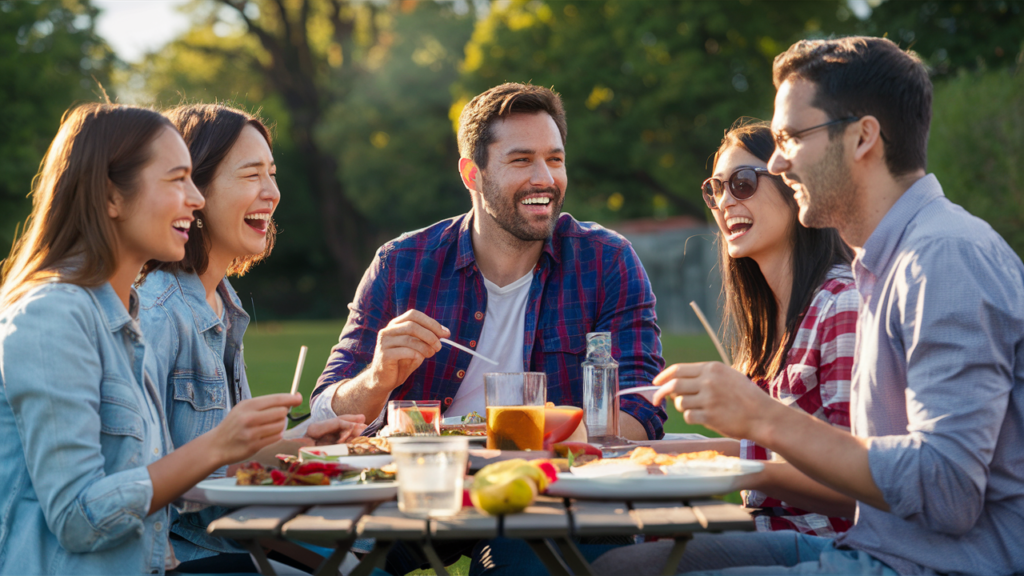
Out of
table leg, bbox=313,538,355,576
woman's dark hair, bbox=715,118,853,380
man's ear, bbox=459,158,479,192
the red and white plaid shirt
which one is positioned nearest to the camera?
table leg, bbox=313,538,355,576

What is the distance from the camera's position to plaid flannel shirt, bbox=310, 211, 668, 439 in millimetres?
3816

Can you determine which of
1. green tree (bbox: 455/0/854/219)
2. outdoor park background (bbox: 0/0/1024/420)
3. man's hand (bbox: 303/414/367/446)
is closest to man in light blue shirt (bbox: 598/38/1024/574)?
man's hand (bbox: 303/414/367/446)

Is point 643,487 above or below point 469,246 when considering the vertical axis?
below

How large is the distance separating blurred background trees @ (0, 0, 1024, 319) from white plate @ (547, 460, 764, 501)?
38.0 feet

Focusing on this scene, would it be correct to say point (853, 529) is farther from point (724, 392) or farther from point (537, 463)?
point (537, 463)

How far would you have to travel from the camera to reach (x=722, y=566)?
7.66 ft

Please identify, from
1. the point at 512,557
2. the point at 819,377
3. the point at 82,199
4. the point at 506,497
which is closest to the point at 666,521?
the point at 506,497

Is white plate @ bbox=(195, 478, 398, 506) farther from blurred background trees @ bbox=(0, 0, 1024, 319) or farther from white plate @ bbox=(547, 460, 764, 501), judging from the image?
blurred background trees @ bbox=(0, 0, 1024, 319)

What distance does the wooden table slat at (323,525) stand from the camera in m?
1.77

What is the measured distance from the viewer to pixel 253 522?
6.06 feet

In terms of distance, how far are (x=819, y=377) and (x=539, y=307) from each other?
1392 mm

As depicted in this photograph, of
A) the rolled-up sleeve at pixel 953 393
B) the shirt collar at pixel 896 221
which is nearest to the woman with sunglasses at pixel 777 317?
the rolled-up sleeve at pixel 953 393

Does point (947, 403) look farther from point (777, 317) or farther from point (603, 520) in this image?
point (777, 317)

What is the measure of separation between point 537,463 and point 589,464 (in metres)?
0.15
